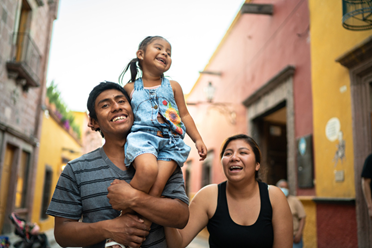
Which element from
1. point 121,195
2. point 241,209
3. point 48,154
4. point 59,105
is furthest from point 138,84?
point 59,105

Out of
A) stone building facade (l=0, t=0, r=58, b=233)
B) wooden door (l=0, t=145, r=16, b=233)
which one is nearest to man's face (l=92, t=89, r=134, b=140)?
stone building facade (l=0, t=0, r=58, b=233)

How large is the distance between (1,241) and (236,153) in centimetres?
380

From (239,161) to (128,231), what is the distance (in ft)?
3.53

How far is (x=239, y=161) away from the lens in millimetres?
2518

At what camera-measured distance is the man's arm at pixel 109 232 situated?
1709 millimetres

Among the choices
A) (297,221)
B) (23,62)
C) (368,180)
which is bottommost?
(297,221)

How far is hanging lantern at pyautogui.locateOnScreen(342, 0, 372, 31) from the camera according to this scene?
13.3 ft

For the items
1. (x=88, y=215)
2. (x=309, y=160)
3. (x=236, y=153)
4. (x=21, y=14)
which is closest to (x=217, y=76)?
(x=21, y=14)

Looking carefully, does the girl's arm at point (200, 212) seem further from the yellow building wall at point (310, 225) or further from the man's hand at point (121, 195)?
the yellow building wall at point (310, 225)

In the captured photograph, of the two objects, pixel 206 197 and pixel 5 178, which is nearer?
pixel 206 197

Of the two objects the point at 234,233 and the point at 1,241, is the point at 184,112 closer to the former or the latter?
the point at 234,233

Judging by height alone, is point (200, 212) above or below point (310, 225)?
above

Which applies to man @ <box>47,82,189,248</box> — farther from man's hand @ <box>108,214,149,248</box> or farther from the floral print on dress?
the floral print on dress

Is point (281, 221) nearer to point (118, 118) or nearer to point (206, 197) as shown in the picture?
point (206, 197)
